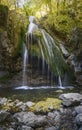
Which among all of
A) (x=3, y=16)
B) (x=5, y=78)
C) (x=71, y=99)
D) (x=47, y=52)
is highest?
(x=3, y=16)

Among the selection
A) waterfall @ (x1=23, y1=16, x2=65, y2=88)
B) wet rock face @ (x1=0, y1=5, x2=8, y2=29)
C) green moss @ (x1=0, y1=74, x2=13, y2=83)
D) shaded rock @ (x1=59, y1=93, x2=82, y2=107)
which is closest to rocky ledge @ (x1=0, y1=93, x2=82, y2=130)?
shaded rock @ (x1=59, y1=93, x2=82, y2=107)

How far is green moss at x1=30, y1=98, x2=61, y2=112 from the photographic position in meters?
6.77

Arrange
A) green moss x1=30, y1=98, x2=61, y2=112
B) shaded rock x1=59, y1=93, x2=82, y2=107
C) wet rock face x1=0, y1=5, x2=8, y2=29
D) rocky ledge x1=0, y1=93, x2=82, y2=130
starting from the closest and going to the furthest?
rocky ledge x1=0, y1=93, x2=82, y2=130 < green moss x1=30, y1=98, x2=61, y2=112 < shaded rock x1=59, y1=93, x2=82, y2=107 < wet rock face x1=0, y1=5, x2=8, y2=29

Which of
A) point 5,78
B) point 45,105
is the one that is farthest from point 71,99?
point 5,78

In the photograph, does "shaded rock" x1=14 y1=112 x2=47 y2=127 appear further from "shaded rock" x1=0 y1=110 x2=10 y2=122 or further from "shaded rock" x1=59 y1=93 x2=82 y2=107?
"shaded rock" x1=59 y1=93 x2=82 y2=107

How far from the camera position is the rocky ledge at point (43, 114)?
566 cm

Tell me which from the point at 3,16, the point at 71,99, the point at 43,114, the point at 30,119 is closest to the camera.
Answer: the point at 30,119

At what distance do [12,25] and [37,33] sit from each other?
160 cm

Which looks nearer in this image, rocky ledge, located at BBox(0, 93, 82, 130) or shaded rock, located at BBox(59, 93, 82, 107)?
rocky ledge, located at BBox(0, 93, 82, 130)

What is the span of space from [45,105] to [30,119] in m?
1.31

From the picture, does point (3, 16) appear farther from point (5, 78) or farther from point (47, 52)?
point (5, 78)

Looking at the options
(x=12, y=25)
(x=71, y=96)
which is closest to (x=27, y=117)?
(x=71, y=96)

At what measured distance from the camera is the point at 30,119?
231 inches

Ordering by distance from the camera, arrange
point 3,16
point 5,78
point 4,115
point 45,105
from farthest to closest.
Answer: point 3,16 < point 5,78 < point 45,105 < point 4,115
